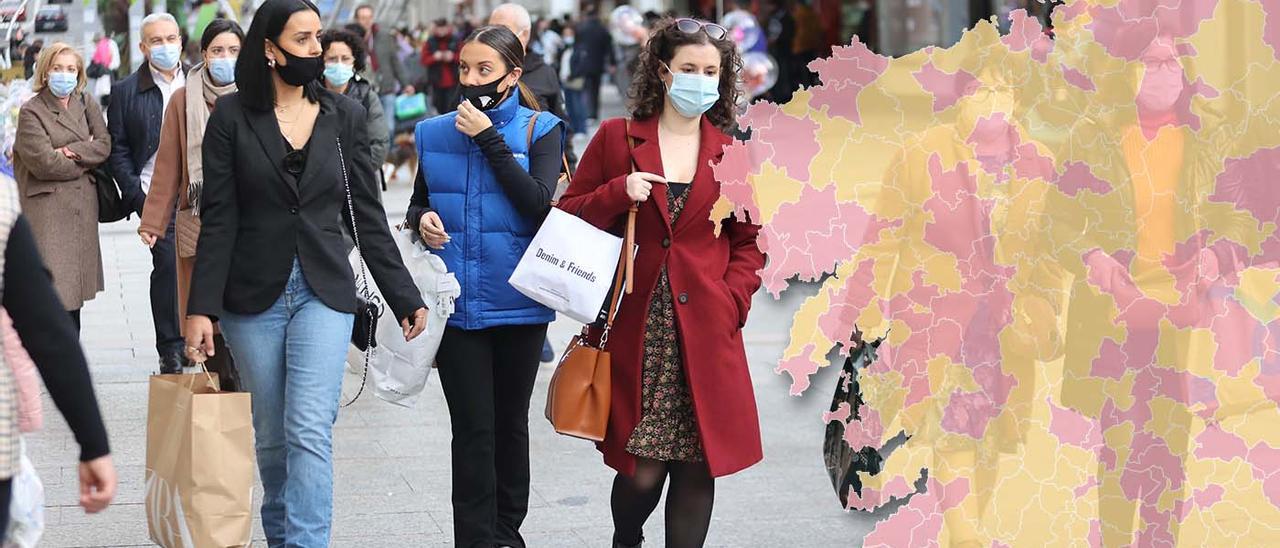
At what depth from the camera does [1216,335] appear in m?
4.26

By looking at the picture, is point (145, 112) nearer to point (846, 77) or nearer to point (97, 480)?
point (846, 77)

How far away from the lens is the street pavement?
585 centimetres

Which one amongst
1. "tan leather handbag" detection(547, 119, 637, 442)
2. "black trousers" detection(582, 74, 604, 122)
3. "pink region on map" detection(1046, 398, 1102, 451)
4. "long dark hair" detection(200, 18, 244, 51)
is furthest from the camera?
"black trousers" detection(582, 74, 604, 122)

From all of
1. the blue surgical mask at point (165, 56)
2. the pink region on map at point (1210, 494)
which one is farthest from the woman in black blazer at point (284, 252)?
the blue surgical mask at point (165, 56)

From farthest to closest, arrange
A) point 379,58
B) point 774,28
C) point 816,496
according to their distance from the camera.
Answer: point 774,28
point 379,58
point 816,496

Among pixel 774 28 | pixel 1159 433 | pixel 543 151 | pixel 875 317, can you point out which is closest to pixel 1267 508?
pixel 1159 433

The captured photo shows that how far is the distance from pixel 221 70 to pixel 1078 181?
3122 millimetres

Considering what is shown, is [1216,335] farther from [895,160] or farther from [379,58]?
[379,58]

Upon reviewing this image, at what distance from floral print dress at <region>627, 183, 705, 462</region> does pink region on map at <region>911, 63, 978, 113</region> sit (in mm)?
772

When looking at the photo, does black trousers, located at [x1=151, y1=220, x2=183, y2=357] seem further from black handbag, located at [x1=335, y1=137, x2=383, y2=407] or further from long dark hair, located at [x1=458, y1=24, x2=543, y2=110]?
long dark hair, located at [x1=458, y1=24, x2=543, y2=110]

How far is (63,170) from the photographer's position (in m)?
7.95

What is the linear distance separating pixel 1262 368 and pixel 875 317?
0.88 meters

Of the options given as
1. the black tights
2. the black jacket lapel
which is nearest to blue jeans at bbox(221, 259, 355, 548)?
the black jacket lapel

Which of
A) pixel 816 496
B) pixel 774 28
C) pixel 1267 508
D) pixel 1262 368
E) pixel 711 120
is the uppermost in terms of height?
pixel 711 120
